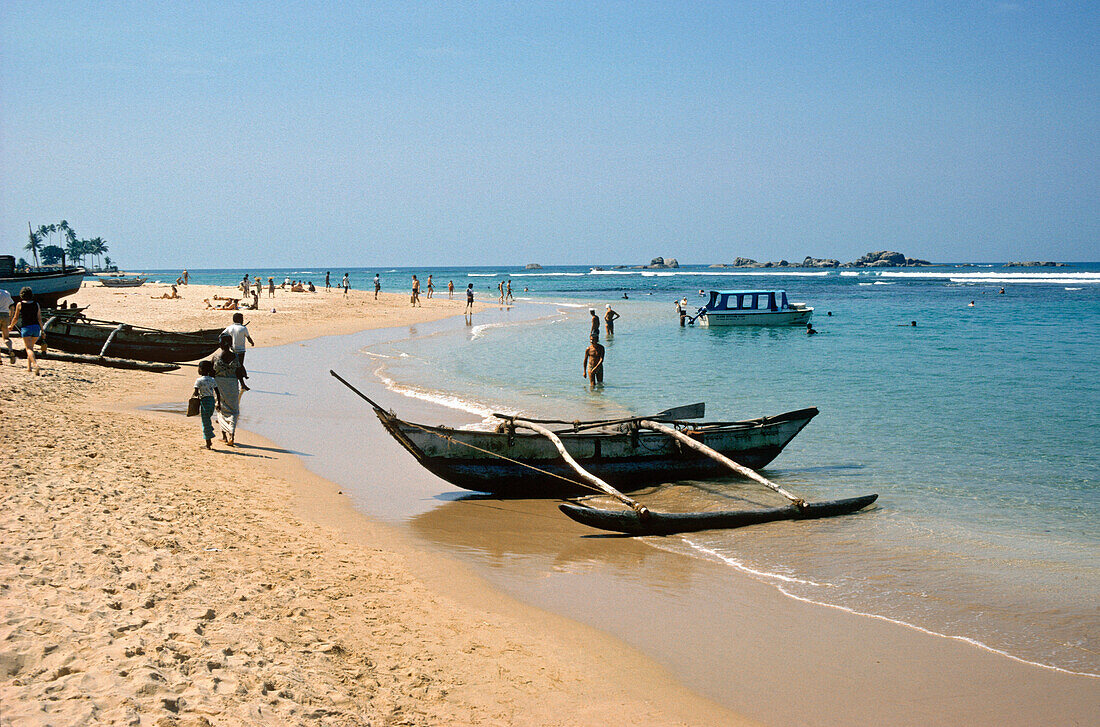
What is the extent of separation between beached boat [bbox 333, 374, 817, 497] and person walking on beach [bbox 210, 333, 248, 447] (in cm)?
292

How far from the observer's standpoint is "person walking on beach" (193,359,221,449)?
35.5 ft

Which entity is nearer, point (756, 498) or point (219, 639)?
point (219, 639)

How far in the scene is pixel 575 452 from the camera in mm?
10266

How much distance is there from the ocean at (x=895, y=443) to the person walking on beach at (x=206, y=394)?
12.6ft

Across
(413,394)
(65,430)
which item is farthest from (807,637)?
(413,394)

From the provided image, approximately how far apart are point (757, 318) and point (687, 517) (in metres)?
33.6

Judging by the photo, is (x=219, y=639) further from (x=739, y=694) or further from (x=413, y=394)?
(x=413, y=394)

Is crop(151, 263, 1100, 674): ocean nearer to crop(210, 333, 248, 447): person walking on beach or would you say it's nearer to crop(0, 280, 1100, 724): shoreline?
crop(0, 280, 1100, 724): shoreline

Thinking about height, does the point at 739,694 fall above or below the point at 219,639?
below

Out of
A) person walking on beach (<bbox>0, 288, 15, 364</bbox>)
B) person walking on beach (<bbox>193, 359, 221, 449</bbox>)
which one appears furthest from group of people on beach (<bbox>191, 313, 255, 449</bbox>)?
→ person walking on beach (<bbox>0, 288, 15, 364</bbox>)

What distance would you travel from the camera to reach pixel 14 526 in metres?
5.96

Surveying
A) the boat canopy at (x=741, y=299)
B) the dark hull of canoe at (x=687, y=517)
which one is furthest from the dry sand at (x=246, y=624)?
the boat canopy at (x=741, y=299)

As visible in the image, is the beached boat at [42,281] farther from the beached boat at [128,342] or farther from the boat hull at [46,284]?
the beached boat at [128,342]

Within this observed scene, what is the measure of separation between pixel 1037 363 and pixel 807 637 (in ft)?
78.7
